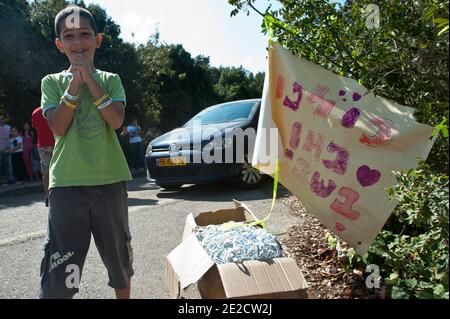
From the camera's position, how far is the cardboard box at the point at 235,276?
2.25 metres

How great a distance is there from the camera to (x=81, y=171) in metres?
2.22

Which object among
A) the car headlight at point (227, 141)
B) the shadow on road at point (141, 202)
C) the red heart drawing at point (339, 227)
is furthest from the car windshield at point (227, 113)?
the red heart drawing at point (339, 227)

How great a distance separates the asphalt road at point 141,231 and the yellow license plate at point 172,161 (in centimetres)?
52

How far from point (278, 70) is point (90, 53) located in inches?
50.4

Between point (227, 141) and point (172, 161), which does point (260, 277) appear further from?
point (172, 161)

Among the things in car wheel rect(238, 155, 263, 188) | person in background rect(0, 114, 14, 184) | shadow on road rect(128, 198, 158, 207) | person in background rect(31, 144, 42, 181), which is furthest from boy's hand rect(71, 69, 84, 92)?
person in background rect(31, 144, 42, 181)

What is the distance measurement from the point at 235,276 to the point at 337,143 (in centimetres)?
106

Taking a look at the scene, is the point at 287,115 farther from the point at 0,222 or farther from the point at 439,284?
the point at 0,222

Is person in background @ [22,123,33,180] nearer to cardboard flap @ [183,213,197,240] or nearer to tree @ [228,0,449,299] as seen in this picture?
cardboard flap @ [183,213,197,240]

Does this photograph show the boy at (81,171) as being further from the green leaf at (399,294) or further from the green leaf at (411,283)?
the green leaf at (411,283)

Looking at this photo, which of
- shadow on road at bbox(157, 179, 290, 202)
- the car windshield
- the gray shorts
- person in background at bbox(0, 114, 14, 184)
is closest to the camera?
the gray shorts

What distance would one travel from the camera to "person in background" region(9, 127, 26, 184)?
10023 millimetres

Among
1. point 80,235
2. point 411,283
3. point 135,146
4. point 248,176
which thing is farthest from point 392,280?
point 135,146

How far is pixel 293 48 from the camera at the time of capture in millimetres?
2961
